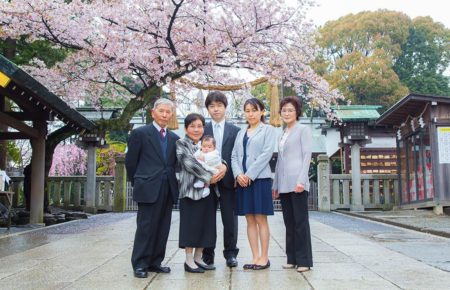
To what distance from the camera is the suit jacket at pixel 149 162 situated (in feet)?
12.9

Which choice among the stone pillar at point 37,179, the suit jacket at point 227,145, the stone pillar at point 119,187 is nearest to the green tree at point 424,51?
the stone pillar at point 119,187

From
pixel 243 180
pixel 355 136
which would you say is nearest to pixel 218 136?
pixel 243 180

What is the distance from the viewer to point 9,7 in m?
9.37

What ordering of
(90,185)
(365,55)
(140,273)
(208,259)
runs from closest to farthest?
(140,273)
(208,259)
(90,185)
(365,55)

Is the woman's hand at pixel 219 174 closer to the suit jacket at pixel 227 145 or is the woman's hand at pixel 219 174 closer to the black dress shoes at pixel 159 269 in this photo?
the suit jacket at pixel 227 145

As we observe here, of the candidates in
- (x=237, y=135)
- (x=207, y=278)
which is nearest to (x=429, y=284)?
(x=207, y=278)

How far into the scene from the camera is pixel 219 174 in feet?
13.0

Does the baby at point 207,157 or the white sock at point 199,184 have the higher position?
the baby at point 207,157

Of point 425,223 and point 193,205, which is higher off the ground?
point 193,205

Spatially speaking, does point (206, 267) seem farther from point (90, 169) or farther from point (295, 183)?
point (90, 169)

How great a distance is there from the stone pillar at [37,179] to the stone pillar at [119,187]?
5.15 m

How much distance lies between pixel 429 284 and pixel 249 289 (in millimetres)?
1356

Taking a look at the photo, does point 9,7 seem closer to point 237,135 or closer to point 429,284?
point 237,135

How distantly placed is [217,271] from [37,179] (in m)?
6.52
